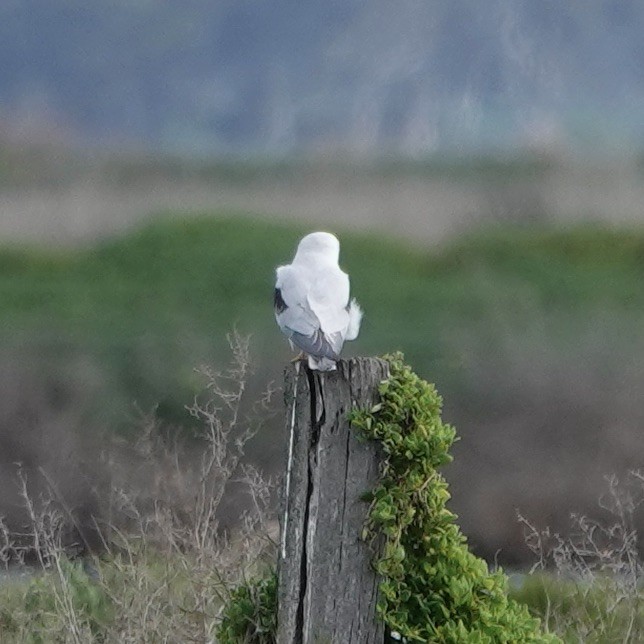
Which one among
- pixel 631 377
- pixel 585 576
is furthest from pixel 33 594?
pixel 631 377

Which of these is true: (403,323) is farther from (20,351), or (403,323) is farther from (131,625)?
(131,625)

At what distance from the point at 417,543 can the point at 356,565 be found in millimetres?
189

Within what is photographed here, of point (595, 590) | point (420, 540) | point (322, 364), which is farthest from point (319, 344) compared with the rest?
point (595, 590)

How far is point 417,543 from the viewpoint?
140 inches

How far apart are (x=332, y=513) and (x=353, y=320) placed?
2.74 feet

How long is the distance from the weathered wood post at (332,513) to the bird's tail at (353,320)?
0.55 meters

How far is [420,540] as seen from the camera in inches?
140

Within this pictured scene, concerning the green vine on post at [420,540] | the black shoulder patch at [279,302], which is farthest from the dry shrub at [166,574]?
the green vine on post at [420,540]

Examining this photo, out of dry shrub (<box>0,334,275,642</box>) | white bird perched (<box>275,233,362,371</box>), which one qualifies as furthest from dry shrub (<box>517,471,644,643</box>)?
white bird perched (<box>275,233,362,371</box>)

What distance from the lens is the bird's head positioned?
14.3ft

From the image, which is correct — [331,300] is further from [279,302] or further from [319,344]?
[319,344]

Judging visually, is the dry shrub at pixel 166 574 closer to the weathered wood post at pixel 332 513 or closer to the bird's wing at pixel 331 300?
the bird's wing at pixel 331 300

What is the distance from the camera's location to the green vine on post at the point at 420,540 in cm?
346

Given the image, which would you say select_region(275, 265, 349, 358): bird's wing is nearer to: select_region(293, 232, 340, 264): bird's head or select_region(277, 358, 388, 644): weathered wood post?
select_region(293, 232, 340, 264): bird's head
